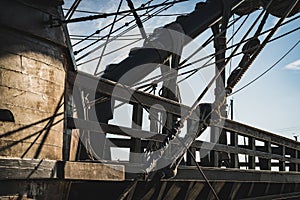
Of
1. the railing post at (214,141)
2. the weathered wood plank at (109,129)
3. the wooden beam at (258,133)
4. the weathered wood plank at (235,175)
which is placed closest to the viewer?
the weathered wood plank at (109,129)

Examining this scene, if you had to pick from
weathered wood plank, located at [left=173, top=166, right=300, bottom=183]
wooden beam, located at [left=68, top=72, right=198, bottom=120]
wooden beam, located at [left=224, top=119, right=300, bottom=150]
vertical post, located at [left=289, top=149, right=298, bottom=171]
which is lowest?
weathered wood plank, located at [left=173, top=166, right=300, bottom=183]

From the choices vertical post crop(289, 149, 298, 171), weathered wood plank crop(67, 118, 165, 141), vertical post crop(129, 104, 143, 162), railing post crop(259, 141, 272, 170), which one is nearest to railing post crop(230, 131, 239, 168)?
railing post crop(259, 141, 272, 170)

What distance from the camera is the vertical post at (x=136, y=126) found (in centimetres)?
548

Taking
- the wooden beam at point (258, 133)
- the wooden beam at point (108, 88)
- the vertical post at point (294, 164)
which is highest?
the wooden beam at point (108, 88)

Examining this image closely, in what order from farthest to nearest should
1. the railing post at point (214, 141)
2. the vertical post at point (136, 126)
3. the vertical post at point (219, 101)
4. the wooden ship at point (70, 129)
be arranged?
the railing post at point (214, 141) → the vertical post at point (219, 101) → the vertical post at point (136, 126) → the wooden ship at point (70, 129)

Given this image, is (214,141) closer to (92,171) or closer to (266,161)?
(266,161)

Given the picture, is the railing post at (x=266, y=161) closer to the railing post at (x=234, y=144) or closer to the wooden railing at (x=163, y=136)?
the wooden railing at (x=163, y=136)

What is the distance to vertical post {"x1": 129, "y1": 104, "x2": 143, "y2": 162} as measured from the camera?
548 centimetres

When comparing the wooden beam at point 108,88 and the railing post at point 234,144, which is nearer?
the wooden beam at point 108,88

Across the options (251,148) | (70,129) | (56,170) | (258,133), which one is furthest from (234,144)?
(56,170)

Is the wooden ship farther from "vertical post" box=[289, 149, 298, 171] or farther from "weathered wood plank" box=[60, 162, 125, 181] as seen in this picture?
"vertical post" box=[289, 149, 298, 171]

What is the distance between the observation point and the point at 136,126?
218 inches

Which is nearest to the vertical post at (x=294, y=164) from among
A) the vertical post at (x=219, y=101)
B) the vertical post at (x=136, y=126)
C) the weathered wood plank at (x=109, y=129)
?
the vertical post at (x=219, y=101)

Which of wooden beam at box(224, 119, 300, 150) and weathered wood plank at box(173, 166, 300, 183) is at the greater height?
wooden beam at box(224, 119, 300, 150)
